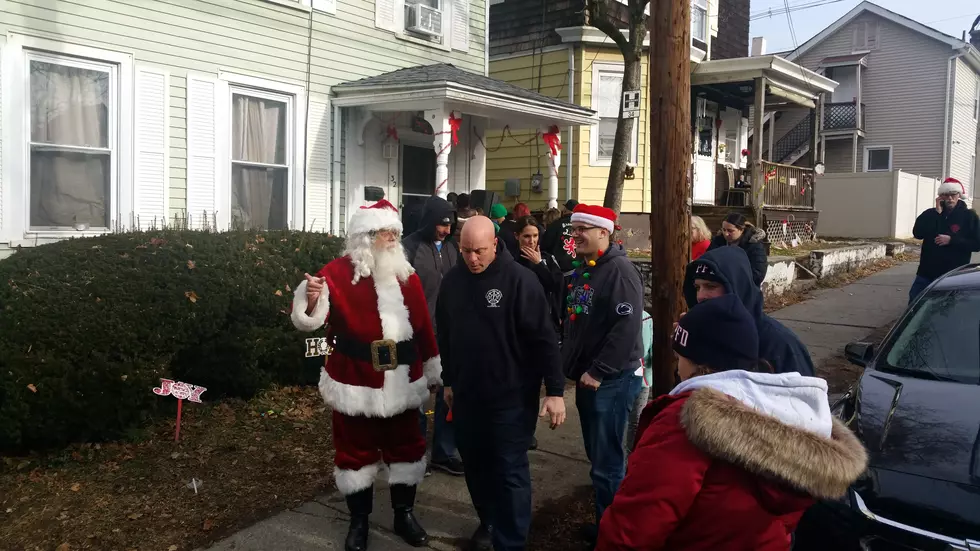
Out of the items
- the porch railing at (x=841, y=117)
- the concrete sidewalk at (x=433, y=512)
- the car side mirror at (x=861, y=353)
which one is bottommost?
the concrete sidewalk at (x=433, y=512)

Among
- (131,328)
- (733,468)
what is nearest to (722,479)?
(733,468)

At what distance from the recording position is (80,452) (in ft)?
16.3

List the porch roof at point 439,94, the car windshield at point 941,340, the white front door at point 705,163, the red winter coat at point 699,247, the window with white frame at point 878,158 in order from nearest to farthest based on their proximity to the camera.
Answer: the car windshield at point 941,340 < the red winter coat at point 699,247 < the porch roof at point 439,94 < the white front door at point 705,163 < the window with white frame at point 878,158

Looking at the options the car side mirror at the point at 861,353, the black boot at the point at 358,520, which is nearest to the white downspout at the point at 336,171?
the black boot at the point at 358,520

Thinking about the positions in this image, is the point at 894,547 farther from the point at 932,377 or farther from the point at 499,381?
the point at 499,381

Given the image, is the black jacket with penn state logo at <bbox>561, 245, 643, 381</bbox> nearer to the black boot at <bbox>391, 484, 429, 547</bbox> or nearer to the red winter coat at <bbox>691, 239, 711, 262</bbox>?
the black boot at <bbox>391, 484, 429, 547</bbox>

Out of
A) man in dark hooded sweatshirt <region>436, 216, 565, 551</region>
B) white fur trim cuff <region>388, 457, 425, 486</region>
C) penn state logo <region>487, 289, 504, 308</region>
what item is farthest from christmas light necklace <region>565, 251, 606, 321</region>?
white fur trim cuff <region>388, 457, 425, 486</region>

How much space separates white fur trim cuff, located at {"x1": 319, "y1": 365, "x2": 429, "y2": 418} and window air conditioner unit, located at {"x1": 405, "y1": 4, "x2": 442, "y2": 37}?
27.4ft

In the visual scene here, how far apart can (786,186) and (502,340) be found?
15.9 m

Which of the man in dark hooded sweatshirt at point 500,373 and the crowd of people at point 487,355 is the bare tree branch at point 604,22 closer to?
the crowd of people at point 487,355

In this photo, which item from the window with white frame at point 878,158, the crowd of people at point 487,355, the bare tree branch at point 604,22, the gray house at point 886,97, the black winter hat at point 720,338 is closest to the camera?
the black winter hat at point 720,338

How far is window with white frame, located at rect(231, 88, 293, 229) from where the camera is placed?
30.0 ft

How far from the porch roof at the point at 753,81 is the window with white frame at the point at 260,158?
1002cm

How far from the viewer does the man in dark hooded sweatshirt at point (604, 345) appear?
386 centimetres
